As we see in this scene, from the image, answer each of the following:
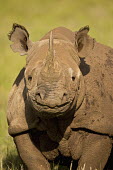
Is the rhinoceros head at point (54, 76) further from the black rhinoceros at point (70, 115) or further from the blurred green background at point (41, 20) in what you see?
the blurred green background at point (41, 20)

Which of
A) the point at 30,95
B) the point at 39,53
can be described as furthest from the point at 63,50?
the point at 30,95

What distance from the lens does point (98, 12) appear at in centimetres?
2628

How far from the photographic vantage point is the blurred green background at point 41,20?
16.9 metres

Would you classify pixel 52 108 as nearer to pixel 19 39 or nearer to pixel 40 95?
pixel 40 95

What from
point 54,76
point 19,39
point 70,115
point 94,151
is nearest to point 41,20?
point 19,39

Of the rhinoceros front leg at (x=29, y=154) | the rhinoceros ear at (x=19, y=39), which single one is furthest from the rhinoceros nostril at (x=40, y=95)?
the rhinoceros ear at (x=19, y=39)

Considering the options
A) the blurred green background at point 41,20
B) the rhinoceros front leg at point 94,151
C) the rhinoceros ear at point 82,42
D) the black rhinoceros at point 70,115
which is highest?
the blurred green background at point 41,20

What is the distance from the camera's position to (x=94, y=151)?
8.08 meters

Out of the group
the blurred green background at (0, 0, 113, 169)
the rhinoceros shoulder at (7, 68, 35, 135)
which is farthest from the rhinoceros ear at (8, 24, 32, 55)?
the blurred green background at (0, 0, 113, 169)

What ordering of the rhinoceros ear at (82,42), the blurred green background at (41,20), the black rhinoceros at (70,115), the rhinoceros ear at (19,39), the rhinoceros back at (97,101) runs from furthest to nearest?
the blurred green background at (41,20) → the rhinoceros ear at (19,39) → the rhinoceros ear at (82,42) → the rhinoceros back at (97,101) → the black rhinoceros at (70,115)

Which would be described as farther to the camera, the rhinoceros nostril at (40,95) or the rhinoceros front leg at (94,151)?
the rhinoceros front leg at (94,151)

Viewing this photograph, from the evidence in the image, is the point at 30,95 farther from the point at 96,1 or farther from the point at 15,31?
the point at 96,1

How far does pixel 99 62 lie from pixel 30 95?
1698mm

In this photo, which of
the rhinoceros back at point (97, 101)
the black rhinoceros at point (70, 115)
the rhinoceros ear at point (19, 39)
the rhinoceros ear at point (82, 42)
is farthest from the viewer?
the rhinoceros ear at point (19, 39)
